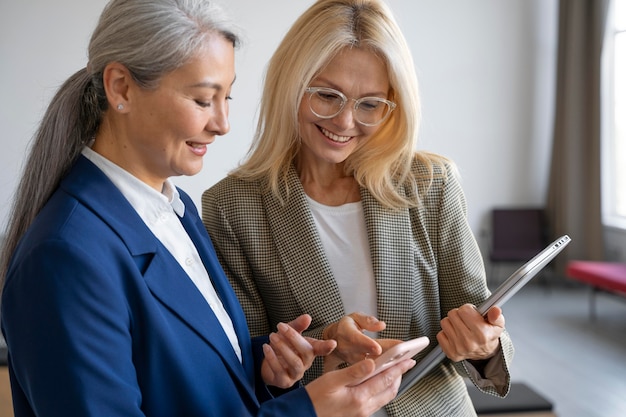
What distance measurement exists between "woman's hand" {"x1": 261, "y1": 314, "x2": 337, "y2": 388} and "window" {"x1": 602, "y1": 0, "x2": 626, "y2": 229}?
24.6ft

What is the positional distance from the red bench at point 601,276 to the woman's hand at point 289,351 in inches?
229

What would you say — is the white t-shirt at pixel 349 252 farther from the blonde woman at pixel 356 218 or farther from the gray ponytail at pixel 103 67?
the gray ponytail at pixel 103 67

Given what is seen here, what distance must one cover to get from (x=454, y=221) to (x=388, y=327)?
1.03ft

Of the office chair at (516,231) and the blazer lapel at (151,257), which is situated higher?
the blazer lapel at (151,257)

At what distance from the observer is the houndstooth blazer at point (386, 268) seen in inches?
71.7

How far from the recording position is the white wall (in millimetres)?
8430

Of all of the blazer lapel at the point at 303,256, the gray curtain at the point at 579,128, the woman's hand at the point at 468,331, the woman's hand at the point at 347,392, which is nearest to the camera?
the woman's hand at the point at 347,392

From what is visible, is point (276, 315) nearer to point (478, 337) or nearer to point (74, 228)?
point (478, 337)

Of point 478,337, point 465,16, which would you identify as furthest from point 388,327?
point 465,16

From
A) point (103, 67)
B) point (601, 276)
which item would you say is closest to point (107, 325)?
point (103, 67)

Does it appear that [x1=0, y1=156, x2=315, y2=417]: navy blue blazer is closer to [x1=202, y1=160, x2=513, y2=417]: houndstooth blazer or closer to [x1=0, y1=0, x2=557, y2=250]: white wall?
[x1=202, y1=160, x2=513, y2=417]: houndstooth blazer

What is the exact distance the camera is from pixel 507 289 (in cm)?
157

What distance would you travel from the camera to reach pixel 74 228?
112cm

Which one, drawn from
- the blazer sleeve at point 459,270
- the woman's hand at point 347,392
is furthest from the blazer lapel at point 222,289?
the blazer sleeve at point 459,270
